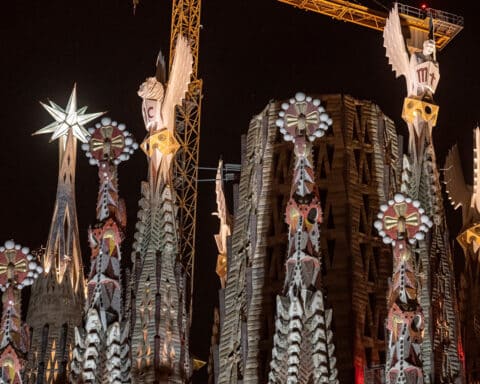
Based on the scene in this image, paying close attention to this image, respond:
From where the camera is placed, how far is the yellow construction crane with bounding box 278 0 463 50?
2618 inches

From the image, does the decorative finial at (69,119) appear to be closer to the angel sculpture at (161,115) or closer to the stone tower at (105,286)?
the angel sculpture at (161,115)

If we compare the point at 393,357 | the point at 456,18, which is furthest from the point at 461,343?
the point at 456,18

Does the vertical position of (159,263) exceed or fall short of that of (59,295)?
it falls short

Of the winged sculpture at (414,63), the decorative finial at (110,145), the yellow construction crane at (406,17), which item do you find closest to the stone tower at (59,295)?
the decorative finial at (110,145)

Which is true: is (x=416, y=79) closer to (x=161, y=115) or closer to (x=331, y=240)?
(x=331, y=240)

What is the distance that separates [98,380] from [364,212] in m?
13.8

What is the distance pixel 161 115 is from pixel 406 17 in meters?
11.2

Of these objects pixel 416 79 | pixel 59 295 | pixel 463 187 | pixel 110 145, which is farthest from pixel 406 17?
pixel 59 295

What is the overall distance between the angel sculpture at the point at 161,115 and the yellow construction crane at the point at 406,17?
993 centimetres

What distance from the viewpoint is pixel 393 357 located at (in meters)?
49.8

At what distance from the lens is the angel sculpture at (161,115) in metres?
64.8

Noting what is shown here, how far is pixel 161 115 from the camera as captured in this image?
65.6m

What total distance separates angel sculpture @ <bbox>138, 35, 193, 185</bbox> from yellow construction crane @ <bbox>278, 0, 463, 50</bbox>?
993cm

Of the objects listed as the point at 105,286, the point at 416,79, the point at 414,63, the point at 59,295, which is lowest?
the point at 105,286
